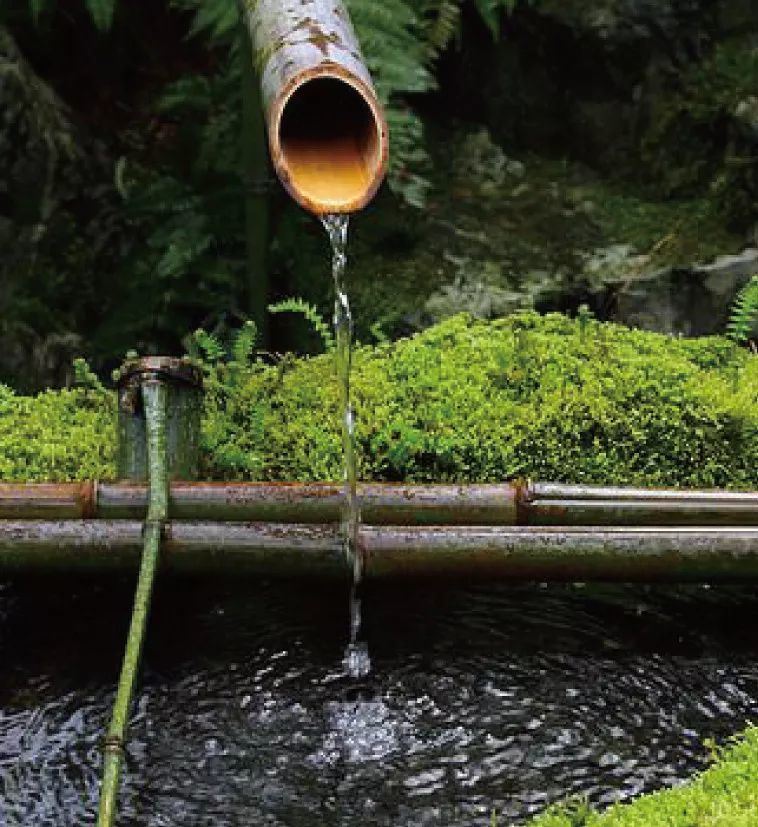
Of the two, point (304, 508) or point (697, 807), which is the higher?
point (304, 508)

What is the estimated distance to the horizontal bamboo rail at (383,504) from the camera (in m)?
2.83

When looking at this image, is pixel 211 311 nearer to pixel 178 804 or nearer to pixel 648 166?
pixel 648 166

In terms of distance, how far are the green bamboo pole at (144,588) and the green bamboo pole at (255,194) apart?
6.66 ft

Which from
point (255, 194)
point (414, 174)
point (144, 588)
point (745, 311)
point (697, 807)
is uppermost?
point (414, 174)

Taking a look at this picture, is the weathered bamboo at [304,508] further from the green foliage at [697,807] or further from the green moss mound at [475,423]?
the green foliage at [697,807]

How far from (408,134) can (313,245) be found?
0.64 meters

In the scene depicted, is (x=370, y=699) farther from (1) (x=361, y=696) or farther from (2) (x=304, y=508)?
(2) (x=304, y=508)

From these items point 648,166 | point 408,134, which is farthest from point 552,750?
point 648,166

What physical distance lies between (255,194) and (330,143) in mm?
2736

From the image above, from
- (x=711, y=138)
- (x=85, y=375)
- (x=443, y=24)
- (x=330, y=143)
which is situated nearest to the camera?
(x=330, y=143)

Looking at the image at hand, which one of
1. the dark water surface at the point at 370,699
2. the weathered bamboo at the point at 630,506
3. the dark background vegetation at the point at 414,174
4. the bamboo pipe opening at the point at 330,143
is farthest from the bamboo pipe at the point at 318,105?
the dark background vegetation at the point at 414,174

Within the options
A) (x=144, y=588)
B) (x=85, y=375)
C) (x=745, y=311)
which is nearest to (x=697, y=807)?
(x=144, y=588)

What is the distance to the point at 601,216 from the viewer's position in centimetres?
586

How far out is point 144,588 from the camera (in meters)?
2.55
